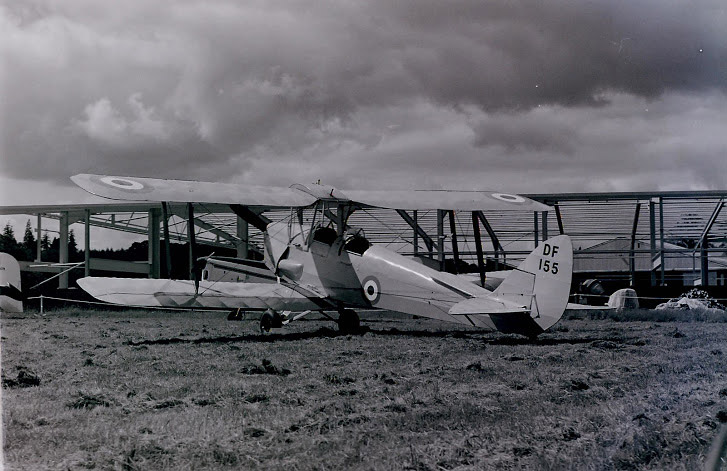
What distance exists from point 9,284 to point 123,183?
5477 mm

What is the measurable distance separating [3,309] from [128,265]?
40.6 feet

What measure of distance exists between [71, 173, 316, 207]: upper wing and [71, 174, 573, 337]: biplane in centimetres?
2

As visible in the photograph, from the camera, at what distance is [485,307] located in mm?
8289

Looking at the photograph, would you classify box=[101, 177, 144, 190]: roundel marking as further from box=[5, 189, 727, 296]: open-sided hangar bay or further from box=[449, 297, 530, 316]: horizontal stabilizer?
box=[5, 189, 727, 296]: open-sided hangar bay

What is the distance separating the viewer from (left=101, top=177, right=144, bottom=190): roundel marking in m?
9.28

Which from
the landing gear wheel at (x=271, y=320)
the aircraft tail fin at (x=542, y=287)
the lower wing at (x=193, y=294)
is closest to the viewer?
the aircraft tail fin at (x=542, y=287)

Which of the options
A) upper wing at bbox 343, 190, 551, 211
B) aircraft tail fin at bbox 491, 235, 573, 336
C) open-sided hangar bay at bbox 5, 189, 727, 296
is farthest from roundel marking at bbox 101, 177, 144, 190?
open-sided hangar bay at bbox 5, 189, 727, 296

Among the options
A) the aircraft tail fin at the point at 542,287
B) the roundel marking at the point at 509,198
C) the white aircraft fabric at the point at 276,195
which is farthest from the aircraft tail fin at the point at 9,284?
the aircraft tail fin at the point at 542,287

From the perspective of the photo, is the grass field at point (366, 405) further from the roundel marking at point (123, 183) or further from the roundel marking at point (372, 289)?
the roundel marking at point (123, 183)

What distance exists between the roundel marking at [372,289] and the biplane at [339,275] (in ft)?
0.05

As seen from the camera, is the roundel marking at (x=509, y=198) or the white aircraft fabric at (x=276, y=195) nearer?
the white aircraft fabric at (x=276, y=195)

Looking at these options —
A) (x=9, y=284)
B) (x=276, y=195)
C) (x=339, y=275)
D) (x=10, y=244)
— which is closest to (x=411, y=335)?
(x=339, y=275)

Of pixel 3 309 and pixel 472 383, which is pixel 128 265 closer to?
pixel 3 309

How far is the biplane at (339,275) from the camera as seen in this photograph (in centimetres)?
838
